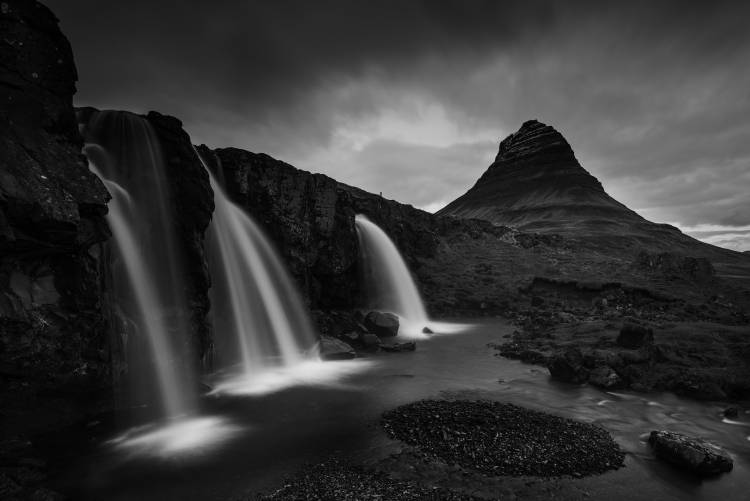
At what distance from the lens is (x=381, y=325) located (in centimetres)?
3419

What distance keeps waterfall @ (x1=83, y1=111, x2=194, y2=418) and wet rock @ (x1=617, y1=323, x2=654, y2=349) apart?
84.3ft

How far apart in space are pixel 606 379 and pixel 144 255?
82.0 ft

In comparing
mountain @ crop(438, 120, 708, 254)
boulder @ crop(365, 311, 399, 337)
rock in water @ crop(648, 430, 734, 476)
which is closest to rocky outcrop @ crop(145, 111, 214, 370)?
boulder @ crop(365, 311, 399, 337)

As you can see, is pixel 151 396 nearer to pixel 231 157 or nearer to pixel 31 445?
pixel 31 445

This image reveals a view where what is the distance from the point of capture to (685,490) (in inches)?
422

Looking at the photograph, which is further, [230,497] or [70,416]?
[70,416]

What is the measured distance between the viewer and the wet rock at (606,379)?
19266 mm

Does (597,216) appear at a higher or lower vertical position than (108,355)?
higher

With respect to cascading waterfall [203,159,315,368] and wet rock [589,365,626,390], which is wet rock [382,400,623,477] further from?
cascading waterfall [203,159,315,368]

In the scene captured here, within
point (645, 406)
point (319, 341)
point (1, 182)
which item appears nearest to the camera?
point (1, 182)

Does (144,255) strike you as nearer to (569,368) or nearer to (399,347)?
(399,347)

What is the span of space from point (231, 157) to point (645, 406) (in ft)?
102

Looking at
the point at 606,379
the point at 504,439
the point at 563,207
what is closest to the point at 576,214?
the point at 563,207

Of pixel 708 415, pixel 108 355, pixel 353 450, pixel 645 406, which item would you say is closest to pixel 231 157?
pixel 108 355
